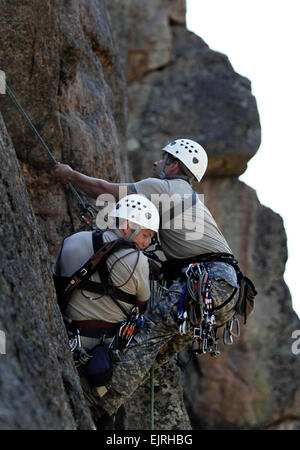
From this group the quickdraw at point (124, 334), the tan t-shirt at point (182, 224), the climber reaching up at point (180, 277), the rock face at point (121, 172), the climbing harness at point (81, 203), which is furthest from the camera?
the climbing harness at point (81, 203)

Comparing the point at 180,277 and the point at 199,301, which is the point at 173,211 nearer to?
the point at 180,277

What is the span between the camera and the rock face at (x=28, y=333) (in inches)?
143

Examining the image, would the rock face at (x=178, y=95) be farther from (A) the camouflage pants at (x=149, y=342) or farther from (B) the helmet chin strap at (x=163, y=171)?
(A) the camouflage pants at (x=149, y=342)

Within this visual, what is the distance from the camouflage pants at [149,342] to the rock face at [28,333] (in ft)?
3.36

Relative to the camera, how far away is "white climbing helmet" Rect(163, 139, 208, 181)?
269 inches

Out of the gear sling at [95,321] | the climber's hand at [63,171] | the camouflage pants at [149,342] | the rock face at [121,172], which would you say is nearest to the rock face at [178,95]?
the rock face at [121,172]

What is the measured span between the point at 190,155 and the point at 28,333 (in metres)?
3.22

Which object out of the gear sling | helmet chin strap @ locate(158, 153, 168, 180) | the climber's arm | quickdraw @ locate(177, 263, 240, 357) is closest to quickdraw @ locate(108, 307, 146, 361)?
the gear sling

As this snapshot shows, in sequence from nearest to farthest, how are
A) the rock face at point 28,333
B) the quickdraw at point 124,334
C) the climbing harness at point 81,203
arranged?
1. the rock face at point 28,333
2. the quickdraw at point 124,334
3. the climbing harness at point 81,203

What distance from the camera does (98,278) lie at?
18.8ft

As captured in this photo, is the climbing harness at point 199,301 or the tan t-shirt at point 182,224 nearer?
the climbing harness at point 199,301

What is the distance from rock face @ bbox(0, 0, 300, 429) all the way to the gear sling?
1.35 feet
